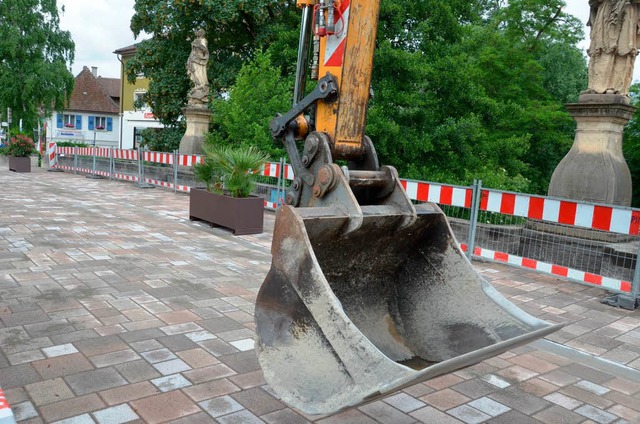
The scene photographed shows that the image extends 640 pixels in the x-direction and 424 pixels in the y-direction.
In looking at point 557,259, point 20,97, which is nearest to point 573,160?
point 557,259

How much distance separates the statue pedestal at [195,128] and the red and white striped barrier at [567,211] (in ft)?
40.4

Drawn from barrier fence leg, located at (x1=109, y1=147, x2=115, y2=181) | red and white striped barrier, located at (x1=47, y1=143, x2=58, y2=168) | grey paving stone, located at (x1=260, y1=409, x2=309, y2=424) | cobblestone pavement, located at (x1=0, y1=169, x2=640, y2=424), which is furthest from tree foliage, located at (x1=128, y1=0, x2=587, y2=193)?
grey paving stone, located at (x1=260, y1=409, x2=309, y2=424)

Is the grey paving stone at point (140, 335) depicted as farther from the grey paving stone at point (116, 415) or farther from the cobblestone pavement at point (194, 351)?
the grey paving stone at point (116, 415)

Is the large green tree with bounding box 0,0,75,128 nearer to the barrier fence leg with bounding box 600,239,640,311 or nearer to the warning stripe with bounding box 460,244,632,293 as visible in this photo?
the warning stripe with bounding box 460,244,632,293

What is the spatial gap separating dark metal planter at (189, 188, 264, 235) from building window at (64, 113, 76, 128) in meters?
52.8

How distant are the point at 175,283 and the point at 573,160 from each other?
5533 millimetres

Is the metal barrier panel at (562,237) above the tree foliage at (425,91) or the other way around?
the other way around

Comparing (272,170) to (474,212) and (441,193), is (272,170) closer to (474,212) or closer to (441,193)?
(441,193)

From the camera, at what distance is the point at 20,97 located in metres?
40.0

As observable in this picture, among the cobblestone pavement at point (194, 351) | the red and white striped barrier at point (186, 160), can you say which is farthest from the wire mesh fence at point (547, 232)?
the red and white striped barrier at point (186, 160)

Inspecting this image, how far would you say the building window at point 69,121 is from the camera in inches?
2233

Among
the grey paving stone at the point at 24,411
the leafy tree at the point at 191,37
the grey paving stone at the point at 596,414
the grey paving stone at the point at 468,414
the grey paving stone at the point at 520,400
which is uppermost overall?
the leafy tree at the point at 191,37

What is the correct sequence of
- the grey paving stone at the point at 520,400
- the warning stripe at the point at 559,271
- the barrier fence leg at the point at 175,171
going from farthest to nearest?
the barrier fence leg at the point at 175,171 < the warning stripe at the point at 559,271 < the grey paving stone at the point at 520,400

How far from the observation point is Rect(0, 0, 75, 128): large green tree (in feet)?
126
